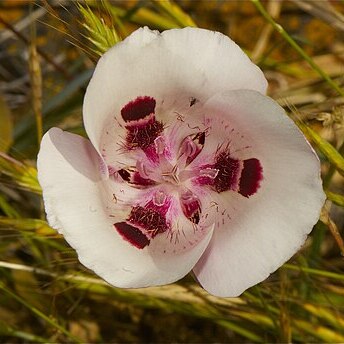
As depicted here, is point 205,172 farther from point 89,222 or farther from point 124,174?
point 89,222

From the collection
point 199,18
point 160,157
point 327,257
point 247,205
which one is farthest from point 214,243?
point 199,18

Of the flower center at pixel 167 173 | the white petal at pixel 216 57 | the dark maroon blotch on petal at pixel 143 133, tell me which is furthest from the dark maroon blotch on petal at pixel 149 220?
the white petal at pixel 216 57

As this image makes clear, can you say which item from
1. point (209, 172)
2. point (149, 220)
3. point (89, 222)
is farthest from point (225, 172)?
point (89, 222)

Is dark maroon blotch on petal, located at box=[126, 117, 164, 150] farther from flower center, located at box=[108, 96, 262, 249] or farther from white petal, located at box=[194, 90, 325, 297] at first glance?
white petal, located at box=[194, 90, 325, 297]

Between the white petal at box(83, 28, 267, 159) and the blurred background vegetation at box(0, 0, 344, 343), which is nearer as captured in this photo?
the white petal at box(83, 28, 267, 159)

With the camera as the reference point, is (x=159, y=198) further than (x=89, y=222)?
Yes

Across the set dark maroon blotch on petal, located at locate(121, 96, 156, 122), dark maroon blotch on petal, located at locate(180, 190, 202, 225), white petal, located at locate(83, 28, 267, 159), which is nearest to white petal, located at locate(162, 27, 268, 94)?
white petal, located at locate(83, 28, 267, 159)
